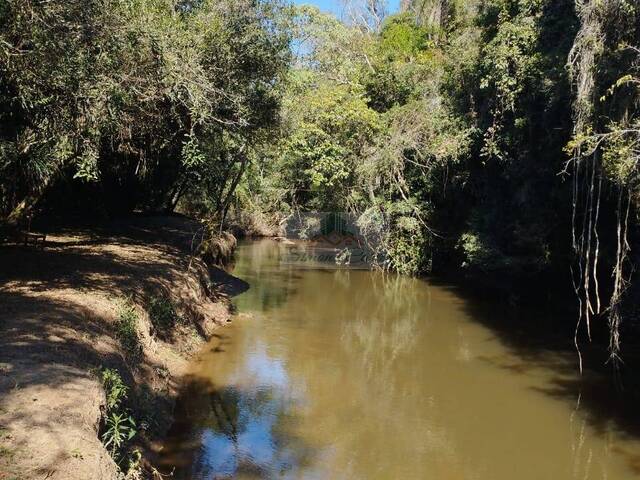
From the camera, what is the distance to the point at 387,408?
29.2 feet

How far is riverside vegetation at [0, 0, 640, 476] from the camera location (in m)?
7.52

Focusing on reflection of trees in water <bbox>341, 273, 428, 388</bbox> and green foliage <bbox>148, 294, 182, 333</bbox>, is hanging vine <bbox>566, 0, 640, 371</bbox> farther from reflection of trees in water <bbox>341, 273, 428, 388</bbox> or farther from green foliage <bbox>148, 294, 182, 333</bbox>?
green foliage <bbox>148, 294, 182, 333</bbox>

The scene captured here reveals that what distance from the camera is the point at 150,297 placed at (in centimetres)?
1028

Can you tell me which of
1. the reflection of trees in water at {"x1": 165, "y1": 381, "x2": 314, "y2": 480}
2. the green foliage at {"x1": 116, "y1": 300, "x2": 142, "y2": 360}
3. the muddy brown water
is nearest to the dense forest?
the muddy brown water

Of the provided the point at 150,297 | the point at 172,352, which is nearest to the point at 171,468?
the point at 172,352

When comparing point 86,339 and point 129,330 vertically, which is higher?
point 86,339

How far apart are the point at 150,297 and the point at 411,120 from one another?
11580 millimetres

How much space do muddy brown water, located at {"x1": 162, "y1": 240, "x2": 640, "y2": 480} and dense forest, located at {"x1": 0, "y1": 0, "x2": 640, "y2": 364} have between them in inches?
58.6

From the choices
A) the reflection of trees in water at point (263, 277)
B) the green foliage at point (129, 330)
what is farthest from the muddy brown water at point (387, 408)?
the reflection of trees in water at point (263, 277)

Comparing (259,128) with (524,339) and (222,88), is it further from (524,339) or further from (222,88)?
(524,339)

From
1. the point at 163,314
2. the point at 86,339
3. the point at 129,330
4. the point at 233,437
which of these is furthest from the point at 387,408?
the point at 86,339

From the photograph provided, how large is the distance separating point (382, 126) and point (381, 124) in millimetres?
96

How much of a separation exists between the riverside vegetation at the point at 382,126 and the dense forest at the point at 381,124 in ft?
0.13

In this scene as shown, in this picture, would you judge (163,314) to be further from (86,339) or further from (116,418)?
(116,418)
